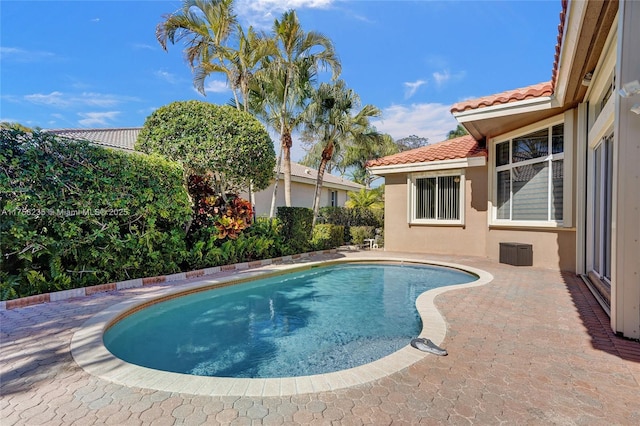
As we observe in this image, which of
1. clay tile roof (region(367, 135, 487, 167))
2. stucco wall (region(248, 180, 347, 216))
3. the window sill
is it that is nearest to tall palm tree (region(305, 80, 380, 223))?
clay tile roof (region(367, 135, 487, 167))

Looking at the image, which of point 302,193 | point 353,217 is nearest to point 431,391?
point 353,217

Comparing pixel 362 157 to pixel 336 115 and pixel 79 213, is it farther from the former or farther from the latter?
pixel 79 213

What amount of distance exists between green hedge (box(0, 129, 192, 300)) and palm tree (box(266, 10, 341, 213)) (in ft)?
26.5

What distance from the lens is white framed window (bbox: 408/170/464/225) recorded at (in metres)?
14.8

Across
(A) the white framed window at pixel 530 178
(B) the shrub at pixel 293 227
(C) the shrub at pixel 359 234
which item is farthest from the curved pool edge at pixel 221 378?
(C) the shrub at pixel 359 234

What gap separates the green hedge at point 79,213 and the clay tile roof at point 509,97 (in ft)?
31.8

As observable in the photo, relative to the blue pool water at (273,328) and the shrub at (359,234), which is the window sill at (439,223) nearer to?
the shrub at (359,234)

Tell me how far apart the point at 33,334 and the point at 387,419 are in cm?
587

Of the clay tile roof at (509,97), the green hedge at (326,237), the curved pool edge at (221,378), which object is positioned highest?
the clay tile roof at (509,97)

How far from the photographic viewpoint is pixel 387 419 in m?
3.00

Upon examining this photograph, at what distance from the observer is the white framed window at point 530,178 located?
10.6m

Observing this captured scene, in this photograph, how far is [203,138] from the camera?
1067cm

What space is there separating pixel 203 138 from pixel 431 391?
9894 mm

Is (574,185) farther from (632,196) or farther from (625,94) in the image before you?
(625,94)
